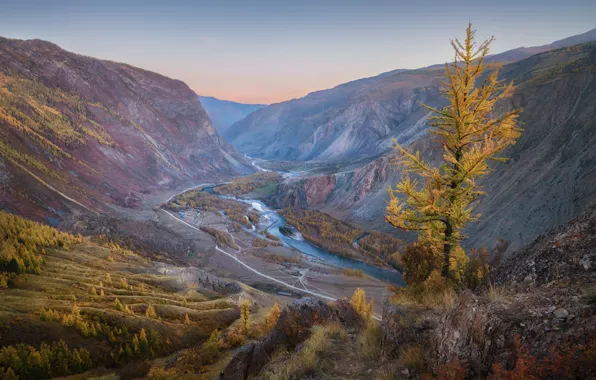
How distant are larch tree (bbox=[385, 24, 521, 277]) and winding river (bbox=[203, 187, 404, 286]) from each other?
1924 inches

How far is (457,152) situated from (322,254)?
220 ft

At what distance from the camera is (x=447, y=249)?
506 inches

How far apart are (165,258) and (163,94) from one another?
144292 mm

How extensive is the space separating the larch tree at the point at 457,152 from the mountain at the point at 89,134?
68.3 meters

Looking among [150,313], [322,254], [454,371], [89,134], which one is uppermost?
[89,134]

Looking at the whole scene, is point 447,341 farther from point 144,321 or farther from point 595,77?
point 595,77

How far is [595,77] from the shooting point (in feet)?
171

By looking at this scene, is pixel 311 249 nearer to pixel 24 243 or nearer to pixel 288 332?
pixel 24 243

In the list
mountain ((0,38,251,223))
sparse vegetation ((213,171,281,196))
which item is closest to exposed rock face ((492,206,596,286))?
mountain ((0,38,251,223))

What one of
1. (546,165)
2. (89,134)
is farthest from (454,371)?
(89,134)

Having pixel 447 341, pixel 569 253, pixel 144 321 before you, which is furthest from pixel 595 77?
pixel 144 321

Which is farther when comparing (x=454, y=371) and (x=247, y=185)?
(x=247, y=185)

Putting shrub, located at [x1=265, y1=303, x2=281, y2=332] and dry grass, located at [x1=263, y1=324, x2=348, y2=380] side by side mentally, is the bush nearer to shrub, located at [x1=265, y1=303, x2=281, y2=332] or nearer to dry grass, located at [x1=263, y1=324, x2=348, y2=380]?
dry grass, located at [x1=263, y1=324, x2=348, y2=380]

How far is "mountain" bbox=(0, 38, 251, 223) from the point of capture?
70.6 meters
